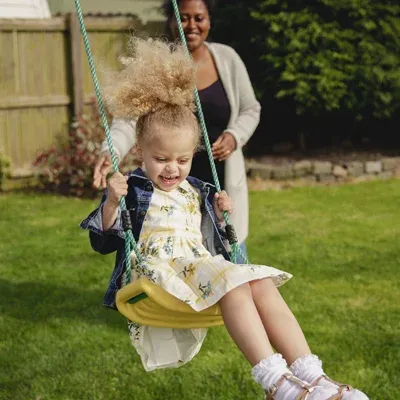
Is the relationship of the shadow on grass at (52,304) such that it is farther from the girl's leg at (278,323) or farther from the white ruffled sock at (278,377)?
the white ruffled sock at (278,377)

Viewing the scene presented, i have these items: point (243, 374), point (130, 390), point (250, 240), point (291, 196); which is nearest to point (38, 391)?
point (130, 390)

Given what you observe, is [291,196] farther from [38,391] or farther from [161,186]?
[161,186]

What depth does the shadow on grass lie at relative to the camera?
474 centimetres

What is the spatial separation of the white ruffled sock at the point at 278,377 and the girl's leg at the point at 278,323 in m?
0.10

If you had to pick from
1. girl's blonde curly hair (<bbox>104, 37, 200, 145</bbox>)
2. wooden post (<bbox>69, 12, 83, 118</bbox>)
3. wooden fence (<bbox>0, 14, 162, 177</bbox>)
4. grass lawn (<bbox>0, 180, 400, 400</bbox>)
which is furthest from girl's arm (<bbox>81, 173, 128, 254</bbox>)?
wooden post (<bbox>69, 12, 83, 118</bbox>)

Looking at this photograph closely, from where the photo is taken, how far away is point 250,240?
641 centimetres

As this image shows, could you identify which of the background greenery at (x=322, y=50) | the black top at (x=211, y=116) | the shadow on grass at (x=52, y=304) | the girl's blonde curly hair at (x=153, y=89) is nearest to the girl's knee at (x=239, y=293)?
the girl's blonde curly hair at (x=153, y=89)

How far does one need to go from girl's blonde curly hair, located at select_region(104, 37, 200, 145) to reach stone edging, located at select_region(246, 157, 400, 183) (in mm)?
5706

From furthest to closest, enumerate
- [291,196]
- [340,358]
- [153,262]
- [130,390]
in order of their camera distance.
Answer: [291,196], [340,358], [130,390], [153,262]

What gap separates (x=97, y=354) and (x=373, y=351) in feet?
4.71

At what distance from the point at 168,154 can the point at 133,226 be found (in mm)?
327

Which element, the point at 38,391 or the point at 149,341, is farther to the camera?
the point at 38,391

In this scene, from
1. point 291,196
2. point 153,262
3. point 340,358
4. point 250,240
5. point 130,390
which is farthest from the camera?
point 291,196

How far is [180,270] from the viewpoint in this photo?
272cm
